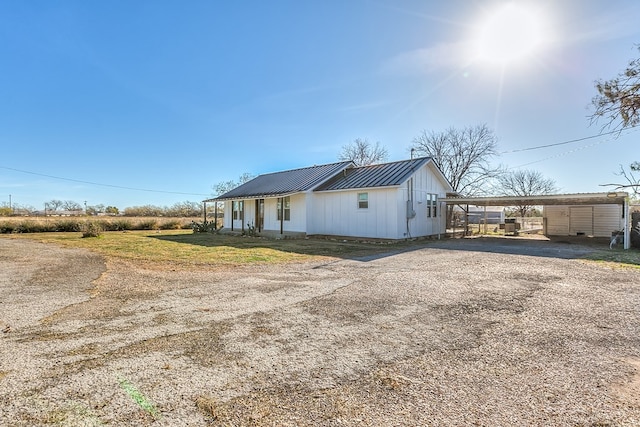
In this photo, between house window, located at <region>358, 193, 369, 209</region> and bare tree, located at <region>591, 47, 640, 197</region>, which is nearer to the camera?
bare tree, located at <region>591, 47, 640, 197</region>

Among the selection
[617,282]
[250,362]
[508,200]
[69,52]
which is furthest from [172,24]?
[508,200]

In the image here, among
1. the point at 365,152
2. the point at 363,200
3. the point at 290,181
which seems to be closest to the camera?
the point at 363,200

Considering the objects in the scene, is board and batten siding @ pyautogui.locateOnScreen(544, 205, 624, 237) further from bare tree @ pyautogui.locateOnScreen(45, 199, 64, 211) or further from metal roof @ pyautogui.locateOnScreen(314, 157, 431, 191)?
bare tree @ pyautogui.locateOnScreen(45, 199, 64, 211)

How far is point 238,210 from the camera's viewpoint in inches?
910

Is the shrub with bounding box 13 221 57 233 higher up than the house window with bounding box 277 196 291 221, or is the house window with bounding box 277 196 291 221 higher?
the house window with bounding box 277 196 291 221

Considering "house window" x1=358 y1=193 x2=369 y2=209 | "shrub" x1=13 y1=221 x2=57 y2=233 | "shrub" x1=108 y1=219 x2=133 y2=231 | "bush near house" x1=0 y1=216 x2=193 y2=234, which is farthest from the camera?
"shrub" x1=108 y1=219 x2=133 y2=231

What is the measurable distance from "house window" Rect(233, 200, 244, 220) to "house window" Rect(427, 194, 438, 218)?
12.5m

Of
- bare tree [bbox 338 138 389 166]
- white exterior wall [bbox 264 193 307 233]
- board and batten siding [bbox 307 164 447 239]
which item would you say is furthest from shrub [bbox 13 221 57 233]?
bare tree [bbox 338 138 389 166]

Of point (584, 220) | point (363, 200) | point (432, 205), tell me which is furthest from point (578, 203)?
point (363, 200)

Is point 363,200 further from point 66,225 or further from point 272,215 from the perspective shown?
point 66,225

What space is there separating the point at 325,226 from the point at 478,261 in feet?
31.4

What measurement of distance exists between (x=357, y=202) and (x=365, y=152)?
82.5 ft

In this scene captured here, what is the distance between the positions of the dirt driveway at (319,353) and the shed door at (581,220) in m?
17.5

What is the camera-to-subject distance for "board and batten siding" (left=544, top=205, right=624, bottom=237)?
1939cm
